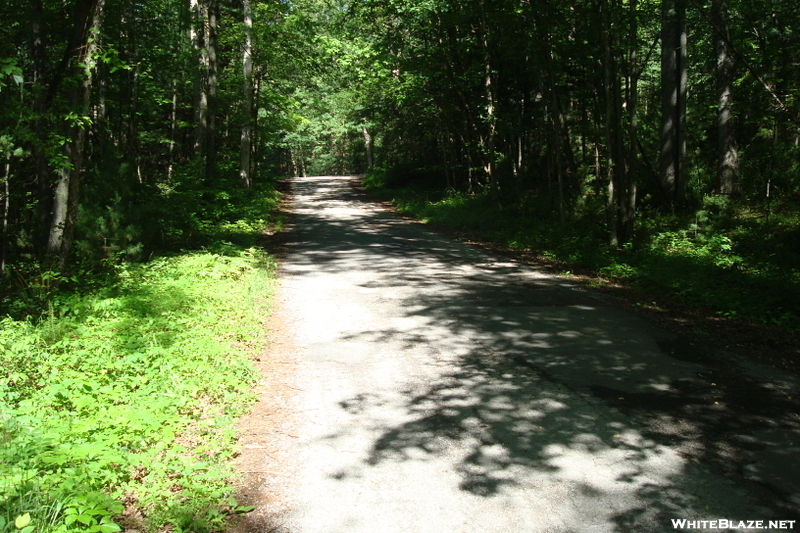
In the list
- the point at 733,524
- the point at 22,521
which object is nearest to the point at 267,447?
the point at 22,521

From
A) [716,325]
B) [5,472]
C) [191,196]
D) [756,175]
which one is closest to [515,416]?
[5,472]

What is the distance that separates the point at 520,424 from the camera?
4852 millimetres

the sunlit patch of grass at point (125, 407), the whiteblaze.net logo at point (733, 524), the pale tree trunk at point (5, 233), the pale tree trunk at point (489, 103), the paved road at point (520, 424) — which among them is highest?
the pale tree trunk at point (489, 103)

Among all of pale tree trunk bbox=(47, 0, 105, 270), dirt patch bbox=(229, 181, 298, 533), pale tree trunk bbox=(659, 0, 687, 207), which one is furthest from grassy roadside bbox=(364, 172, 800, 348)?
pale tree trunk bbox=(47, 0, 105, 270)

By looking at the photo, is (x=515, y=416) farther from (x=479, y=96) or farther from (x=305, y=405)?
(x=479, y=96)

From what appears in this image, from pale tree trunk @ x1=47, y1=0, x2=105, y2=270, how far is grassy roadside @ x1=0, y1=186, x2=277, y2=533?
42.8 inches

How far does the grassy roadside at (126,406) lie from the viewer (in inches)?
138

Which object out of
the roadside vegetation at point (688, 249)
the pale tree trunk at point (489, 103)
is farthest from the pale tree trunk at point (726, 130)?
the pale tree trunk at point (489, 103)

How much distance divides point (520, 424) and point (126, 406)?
332cm

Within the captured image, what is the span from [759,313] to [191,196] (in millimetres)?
13074

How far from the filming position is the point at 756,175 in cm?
1748

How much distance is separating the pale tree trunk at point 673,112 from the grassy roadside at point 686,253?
3.23ft

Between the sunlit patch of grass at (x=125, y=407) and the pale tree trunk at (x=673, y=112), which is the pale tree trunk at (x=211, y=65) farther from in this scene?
the pale tree trunk at (x=673, y=112)

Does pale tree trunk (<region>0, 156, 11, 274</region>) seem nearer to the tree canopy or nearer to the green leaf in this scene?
the tree canopy
